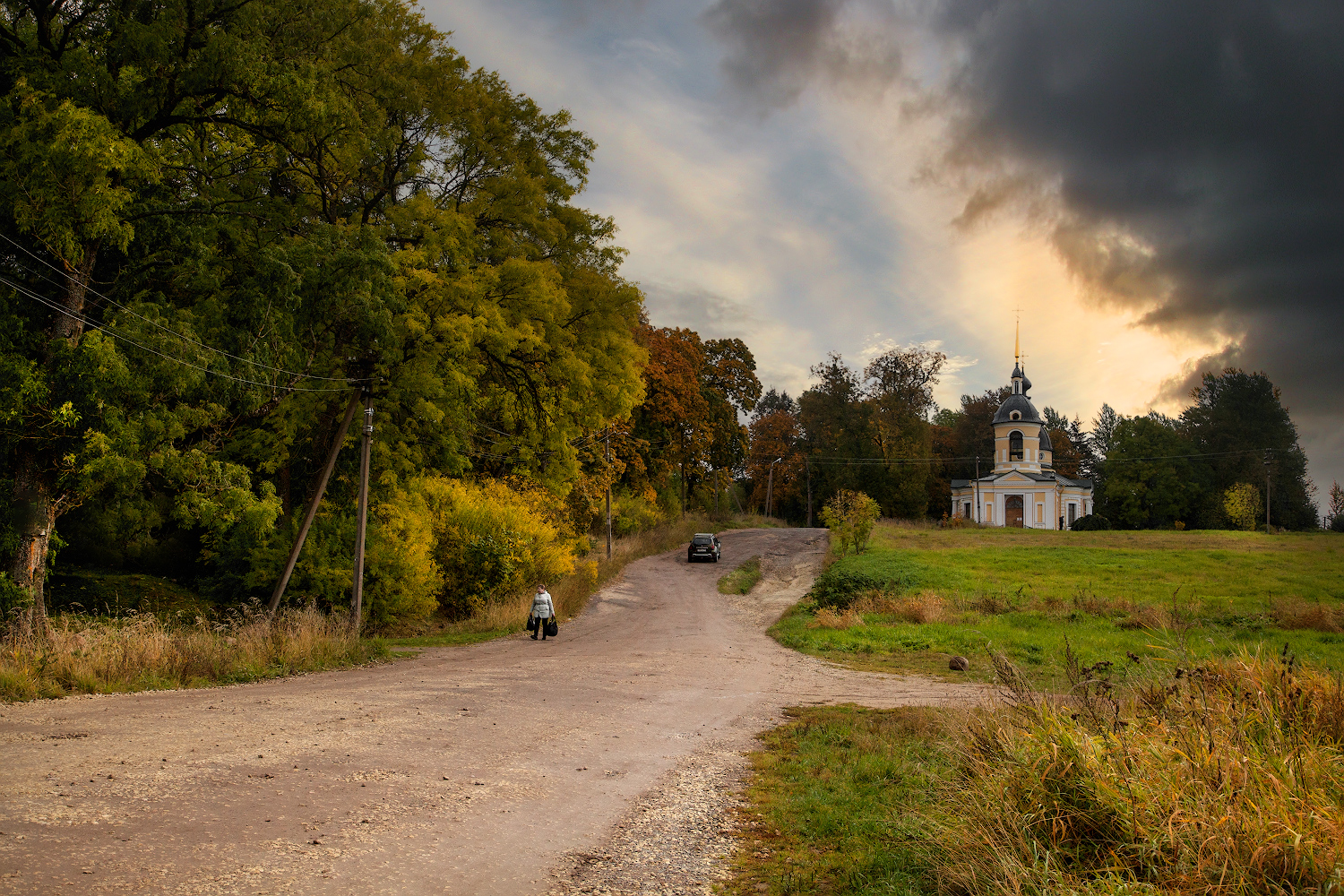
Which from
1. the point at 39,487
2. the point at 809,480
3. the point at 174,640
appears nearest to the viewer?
the point at 174,640

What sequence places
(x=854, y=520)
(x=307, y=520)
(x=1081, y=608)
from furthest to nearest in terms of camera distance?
(x=854, y=520)
(x=1081, y=608)
(x=307, y=520)

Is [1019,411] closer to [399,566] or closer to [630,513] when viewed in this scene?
[630,513]

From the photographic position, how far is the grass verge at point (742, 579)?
3672 cm

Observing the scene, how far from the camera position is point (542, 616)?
23438mm

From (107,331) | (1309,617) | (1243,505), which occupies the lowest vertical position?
(1309,617)

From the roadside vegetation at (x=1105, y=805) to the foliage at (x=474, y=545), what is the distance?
1864 centimetres

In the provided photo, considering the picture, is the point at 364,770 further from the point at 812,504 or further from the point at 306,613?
the point at 812,504

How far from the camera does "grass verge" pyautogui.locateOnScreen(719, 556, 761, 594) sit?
36719mm

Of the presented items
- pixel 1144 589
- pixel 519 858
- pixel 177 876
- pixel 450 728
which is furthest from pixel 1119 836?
pixel 1144 589

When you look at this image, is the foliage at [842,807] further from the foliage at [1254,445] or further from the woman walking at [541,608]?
the foliage at [1254,445]

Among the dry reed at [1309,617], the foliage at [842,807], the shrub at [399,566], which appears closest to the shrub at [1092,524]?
the dry reed at [1309,617]

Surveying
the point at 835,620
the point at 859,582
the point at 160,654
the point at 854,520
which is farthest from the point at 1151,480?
the point at 160,654

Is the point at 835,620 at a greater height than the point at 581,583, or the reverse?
the point at 581,583

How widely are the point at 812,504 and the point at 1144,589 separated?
58.4m
